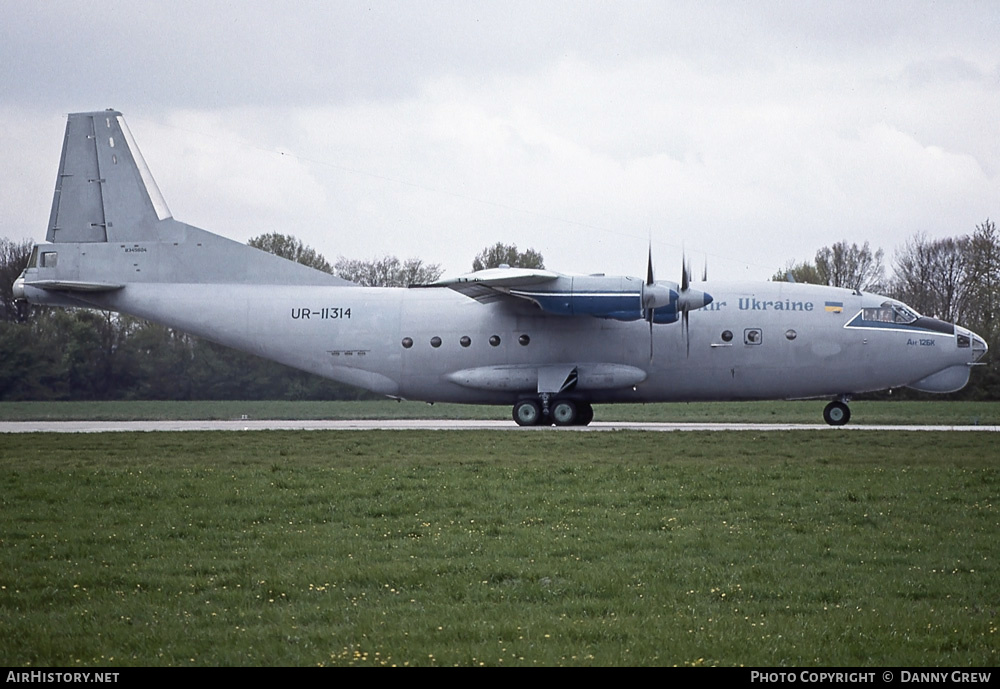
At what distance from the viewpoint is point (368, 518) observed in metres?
13.1

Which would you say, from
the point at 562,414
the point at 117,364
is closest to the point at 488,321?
the point at 562,414

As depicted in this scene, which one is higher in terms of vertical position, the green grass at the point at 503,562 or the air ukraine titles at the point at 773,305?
the air ukraine titles at the point at 773,305

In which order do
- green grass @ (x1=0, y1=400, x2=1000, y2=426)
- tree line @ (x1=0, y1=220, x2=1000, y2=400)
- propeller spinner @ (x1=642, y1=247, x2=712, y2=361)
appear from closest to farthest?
propeller spinner @ (x1=642, y1=247, x2=712, y2=361) < green grass @ (x1=0, y1=400, x2=1000, y2=426) < tree line @ (x1=0, y1=220, x2=1000, y2=400)

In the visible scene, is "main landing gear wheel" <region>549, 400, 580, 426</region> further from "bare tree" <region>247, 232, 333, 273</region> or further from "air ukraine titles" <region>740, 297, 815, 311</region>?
"bare tree" <region>247, 232, 333, 273</region>

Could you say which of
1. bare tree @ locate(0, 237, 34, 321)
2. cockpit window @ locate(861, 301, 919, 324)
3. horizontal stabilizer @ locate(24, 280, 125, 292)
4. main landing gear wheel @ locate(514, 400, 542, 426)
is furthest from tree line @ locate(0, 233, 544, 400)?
cockpit window @ locate(861, 301, 919, 324)

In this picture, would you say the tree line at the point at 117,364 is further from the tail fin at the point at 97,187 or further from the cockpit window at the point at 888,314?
the cockpit window at the point at 888,314

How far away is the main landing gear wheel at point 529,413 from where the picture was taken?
2984 cm

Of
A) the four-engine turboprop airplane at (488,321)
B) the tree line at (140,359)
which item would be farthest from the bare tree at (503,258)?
the four-engine turboprop airplane at (488,321)

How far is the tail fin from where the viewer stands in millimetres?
31703

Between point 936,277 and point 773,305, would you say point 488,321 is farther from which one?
point 936,277

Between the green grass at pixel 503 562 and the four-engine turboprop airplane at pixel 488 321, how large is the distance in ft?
33.8

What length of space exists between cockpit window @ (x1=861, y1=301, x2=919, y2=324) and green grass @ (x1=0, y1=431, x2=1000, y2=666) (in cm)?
1094

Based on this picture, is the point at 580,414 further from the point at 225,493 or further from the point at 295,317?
the point at 225,493
